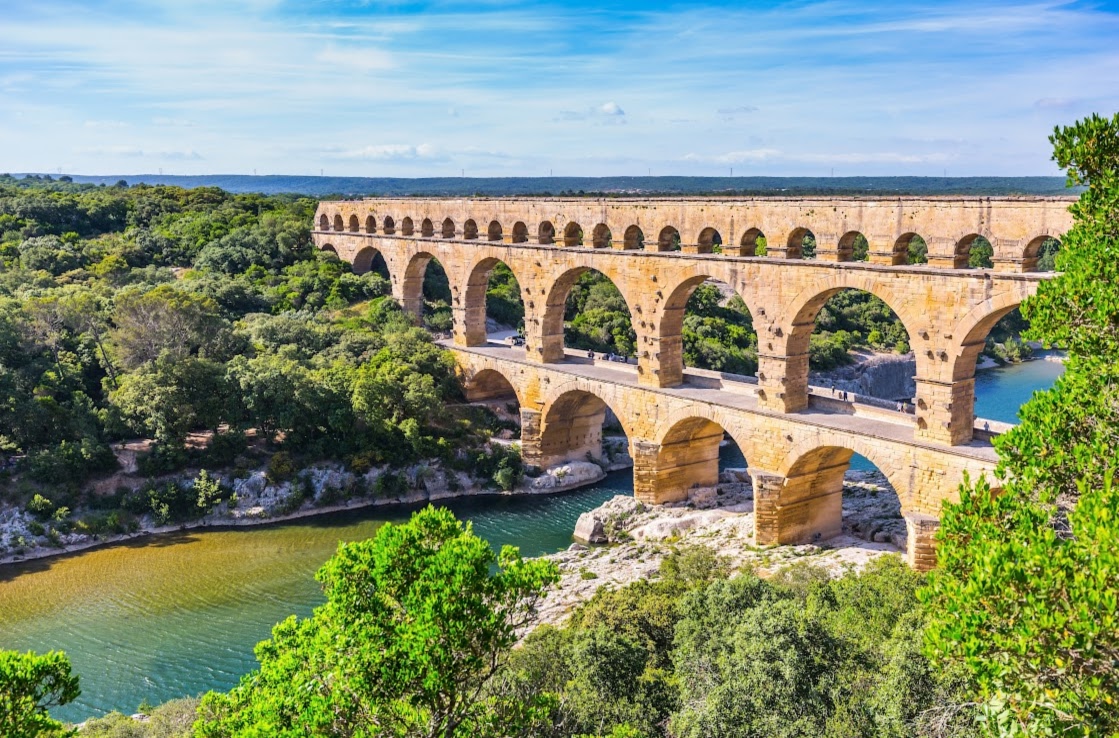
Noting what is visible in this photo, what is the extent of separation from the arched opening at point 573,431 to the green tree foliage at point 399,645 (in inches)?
749

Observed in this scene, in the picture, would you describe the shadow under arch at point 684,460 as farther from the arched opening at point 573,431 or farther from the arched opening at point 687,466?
the arched opening at point 573,431

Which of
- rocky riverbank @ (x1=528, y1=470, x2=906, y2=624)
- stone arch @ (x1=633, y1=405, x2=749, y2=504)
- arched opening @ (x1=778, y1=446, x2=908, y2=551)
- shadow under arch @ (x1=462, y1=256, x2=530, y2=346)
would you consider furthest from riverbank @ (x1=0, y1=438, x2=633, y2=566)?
arched opening @ (x1=778, y1=446, x2=908, y2=551)

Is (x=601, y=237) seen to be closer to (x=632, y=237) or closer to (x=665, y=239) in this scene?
(x=632, y=237)

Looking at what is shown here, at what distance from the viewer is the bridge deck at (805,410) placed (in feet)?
66.8

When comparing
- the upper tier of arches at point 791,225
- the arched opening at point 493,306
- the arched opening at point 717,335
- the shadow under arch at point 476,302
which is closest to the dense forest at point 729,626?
the upper tier of arches at point 791,225

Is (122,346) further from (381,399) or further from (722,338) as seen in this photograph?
(722,338)

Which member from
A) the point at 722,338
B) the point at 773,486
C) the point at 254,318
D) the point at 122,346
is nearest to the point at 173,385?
the point at 122,346

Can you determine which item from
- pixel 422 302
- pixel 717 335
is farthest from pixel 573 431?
pixel 717 335

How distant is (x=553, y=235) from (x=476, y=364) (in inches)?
207

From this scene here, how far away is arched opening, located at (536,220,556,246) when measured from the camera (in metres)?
29.6

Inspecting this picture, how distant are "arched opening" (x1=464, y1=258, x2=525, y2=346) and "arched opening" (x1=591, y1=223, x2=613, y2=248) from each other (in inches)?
191

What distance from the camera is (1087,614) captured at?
6602mm

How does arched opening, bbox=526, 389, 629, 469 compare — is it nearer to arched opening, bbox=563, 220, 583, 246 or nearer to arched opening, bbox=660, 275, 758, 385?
arched opening, bbox=660, 275, 758, 385

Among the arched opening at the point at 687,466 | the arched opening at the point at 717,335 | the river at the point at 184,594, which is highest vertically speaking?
the arched opening at the point at 717,335
